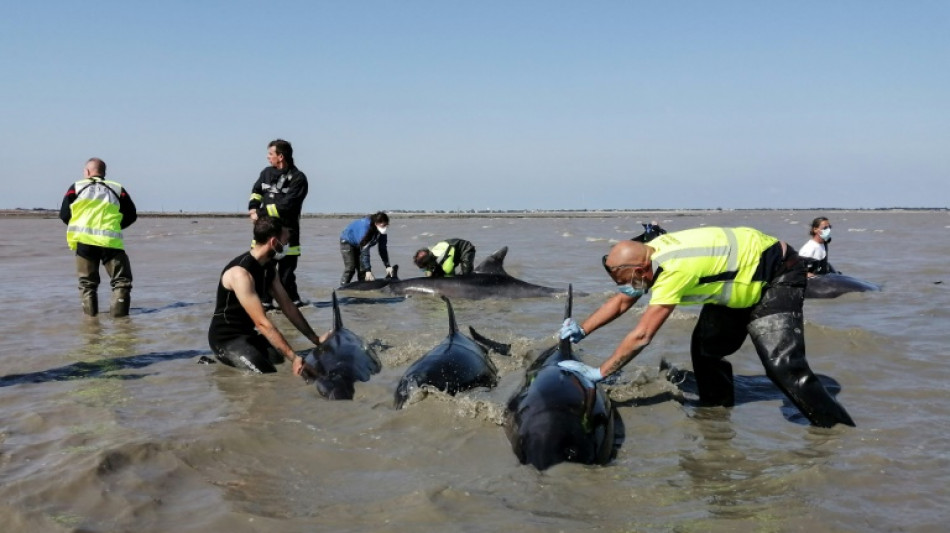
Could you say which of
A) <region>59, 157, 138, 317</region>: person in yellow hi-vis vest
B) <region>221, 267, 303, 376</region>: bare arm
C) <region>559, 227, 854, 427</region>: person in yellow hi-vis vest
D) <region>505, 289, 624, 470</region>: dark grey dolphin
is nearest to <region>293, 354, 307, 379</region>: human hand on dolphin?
<region>221, 267, 303, 376</region>: bare arm

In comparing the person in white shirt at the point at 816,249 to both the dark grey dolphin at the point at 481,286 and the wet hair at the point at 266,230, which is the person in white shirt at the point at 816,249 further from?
the wet hair at the point at 266,230

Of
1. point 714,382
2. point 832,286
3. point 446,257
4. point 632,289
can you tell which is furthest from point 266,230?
point 832,286

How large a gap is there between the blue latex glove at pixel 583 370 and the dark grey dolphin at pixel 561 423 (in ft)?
0.13

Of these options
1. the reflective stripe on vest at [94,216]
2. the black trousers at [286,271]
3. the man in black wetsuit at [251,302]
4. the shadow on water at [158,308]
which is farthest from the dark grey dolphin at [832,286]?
the reflective stripe on vest at [94,216]

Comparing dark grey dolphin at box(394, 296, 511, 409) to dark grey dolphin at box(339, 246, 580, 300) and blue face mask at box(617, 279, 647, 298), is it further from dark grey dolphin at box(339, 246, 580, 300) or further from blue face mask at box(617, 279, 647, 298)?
dark grey dolphin at box(339, 246, 580, 300)

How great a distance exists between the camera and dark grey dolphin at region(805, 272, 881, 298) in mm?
13891

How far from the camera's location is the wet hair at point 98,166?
11133mm

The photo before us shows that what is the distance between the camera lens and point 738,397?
7.16m

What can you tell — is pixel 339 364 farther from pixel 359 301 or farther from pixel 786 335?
pixel 359 301

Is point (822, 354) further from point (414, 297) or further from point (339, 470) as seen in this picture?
point (414, 297)

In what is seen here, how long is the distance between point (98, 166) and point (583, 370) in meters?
8.36

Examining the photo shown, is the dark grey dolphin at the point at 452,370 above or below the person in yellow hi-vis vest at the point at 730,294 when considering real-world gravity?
below

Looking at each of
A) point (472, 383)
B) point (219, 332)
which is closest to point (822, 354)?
point (472, 383)

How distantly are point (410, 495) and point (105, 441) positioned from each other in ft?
7.68
